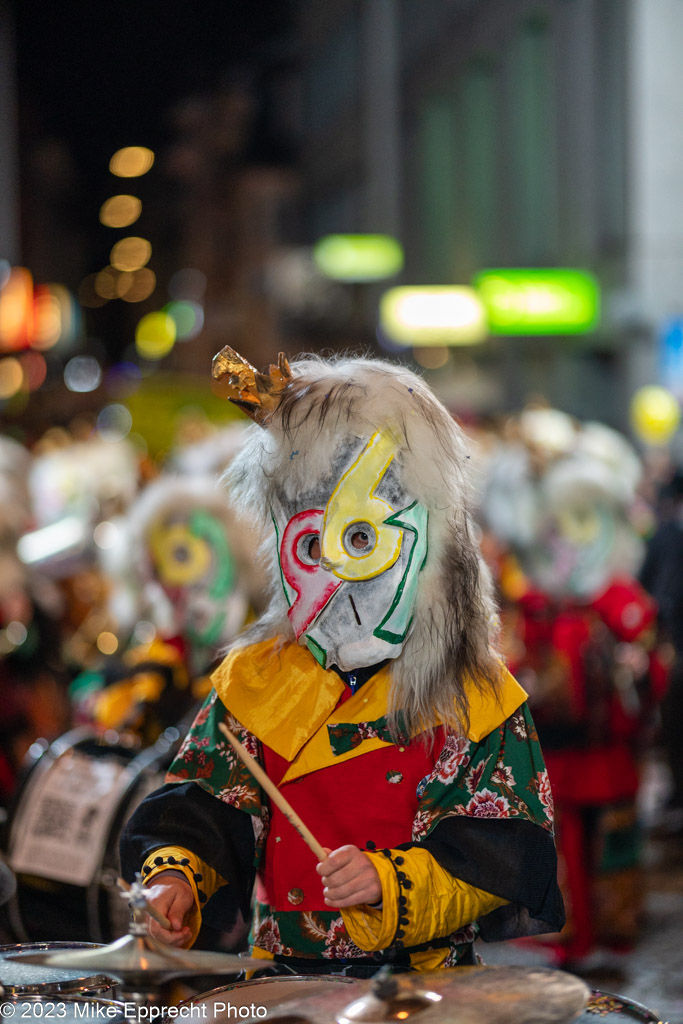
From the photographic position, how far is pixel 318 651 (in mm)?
1812

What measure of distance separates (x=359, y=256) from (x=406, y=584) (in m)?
15.7

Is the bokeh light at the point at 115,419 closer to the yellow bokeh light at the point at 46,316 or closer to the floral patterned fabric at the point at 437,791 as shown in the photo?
the yellow bokeh light at the point at 46,316

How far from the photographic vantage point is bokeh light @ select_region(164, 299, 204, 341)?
20.7 meters

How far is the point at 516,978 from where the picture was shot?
128 cm

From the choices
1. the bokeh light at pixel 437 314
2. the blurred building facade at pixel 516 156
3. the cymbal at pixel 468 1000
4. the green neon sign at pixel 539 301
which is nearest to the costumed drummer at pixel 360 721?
the cymbal at pixel 468 1000

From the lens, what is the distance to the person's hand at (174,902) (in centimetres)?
167

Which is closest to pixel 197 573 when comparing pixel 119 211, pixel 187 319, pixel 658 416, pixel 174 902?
pixel 174 902

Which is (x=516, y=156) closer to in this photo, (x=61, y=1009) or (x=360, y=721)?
(x=360, y=721)

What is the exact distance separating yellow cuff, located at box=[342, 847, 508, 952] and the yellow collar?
20cm

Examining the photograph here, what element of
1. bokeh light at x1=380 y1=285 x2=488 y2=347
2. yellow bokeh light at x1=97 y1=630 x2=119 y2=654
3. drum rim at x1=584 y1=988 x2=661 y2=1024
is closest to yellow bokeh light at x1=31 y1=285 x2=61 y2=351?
bokeh light at x1=380 y1=285 x2=488 y2=347

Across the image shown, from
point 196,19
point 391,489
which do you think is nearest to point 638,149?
point 196,19

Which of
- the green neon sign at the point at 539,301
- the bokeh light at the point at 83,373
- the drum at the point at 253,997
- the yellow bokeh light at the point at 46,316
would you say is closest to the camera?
the drum at the point at 253,997

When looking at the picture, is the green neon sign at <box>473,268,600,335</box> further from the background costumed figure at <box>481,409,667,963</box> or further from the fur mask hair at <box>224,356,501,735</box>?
the fur mask hair at <box>224,356,501,735</box>

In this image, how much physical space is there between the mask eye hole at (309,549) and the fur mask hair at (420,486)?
0.06 metres
